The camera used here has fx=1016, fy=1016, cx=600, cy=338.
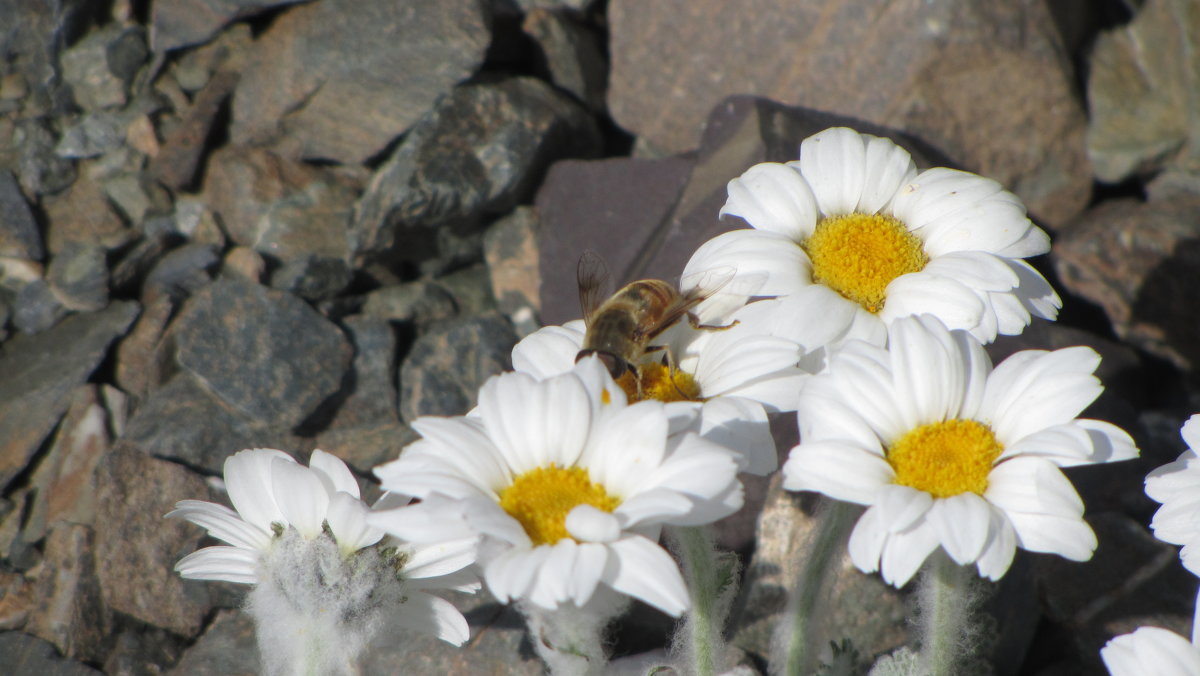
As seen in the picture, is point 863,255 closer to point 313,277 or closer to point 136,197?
point 313,277

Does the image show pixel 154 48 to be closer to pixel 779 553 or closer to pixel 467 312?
pixel 467 312

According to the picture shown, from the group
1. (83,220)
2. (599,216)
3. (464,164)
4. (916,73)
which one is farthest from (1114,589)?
(83,220)

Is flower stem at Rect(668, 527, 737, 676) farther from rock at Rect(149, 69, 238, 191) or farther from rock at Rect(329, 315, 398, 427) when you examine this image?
rock at Rect(149, 69, 238, 191)

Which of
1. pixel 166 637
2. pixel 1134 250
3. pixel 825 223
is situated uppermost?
pixel 825 223

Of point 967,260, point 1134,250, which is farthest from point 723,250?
point 1134,250

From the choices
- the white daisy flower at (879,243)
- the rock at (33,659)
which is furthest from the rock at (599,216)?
the rock at (33,659)

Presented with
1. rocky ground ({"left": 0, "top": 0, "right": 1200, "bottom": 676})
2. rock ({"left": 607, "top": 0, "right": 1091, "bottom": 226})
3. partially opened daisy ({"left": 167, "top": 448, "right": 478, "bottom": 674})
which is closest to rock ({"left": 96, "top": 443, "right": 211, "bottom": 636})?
rocky ground ({"left": 0, "top": 0, "right": 1200, "bottom": 676})
